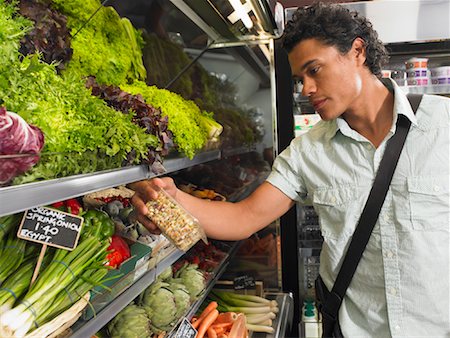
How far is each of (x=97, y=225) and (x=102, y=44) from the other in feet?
2.48

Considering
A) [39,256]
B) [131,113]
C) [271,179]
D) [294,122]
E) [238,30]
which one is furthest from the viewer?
[294,122]

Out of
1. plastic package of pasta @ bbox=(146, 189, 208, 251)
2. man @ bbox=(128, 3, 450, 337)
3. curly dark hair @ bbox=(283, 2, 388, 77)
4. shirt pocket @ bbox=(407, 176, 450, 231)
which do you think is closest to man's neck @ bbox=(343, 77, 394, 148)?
man @ bbox=(128, 3, 450, 337)

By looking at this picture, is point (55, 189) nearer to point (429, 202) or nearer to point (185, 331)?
point (185, 331)

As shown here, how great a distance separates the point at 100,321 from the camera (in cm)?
130

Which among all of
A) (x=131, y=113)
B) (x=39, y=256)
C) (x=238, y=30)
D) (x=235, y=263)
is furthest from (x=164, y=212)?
(x=235, y=263)

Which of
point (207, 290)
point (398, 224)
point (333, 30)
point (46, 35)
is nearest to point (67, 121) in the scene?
point (46, 35)

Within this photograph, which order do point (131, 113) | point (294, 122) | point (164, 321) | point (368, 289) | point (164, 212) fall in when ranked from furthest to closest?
point (294, 122) → point (368, 289) → point (164, 321) → point (164, 212) → point (131, 113)

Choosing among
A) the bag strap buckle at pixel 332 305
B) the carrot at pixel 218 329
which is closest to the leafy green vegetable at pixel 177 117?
the bag strap buckle at pixel 332 305

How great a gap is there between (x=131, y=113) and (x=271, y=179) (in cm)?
98

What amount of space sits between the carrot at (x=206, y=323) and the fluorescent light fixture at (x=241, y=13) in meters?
1.59

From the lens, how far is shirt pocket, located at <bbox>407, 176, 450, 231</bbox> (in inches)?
75.7

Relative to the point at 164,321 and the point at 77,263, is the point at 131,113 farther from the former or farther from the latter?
the point at 164,321

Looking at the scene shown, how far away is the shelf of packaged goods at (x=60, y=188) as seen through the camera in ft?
2.74

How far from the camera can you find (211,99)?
132 inches
